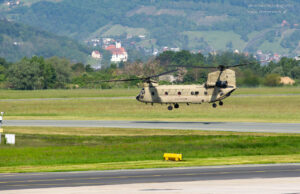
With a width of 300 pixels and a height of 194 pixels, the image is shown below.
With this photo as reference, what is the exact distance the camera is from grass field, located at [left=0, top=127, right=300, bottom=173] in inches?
1911

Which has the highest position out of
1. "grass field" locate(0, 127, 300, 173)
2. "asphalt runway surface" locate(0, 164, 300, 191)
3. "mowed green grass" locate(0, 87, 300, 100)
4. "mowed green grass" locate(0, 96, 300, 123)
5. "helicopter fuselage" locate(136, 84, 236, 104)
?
"helicopter fuselage" locate(136, 84, 236, 104)

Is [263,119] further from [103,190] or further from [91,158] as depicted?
[103,190]

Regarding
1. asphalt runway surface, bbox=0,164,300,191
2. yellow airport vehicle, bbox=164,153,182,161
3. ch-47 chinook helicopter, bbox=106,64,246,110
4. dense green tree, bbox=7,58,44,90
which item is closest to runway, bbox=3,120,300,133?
ch-47 chinook helicopter, bbox=106,64,246,110

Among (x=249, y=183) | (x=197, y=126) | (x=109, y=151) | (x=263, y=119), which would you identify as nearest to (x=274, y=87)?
(x=263, y=119)

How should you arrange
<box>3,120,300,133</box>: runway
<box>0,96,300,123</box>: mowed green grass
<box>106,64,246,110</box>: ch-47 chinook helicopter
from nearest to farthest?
<box>3,120,300,133</box>: runway < <box>106,64,246,110</box>: ch-47 chinook helicopter < <box>0,96,300,123</box>: mowed green grass

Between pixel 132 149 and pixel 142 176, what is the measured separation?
1763 centimetres

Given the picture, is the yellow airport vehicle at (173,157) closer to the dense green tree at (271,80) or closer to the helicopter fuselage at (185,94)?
the helicopter fuselage at (185,94)

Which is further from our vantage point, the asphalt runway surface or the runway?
the runway

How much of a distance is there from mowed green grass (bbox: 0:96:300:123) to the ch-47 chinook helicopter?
8.51 meters

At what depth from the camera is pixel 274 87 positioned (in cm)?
13850

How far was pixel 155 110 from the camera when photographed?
349 ft

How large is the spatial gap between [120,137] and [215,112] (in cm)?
3471

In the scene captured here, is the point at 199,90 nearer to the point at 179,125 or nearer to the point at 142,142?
the point at 179,125

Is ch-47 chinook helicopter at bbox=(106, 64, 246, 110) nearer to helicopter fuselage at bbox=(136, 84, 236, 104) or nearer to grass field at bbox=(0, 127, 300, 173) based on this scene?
helicopter fuselage at bbox=(136, 84, 236, 104)
